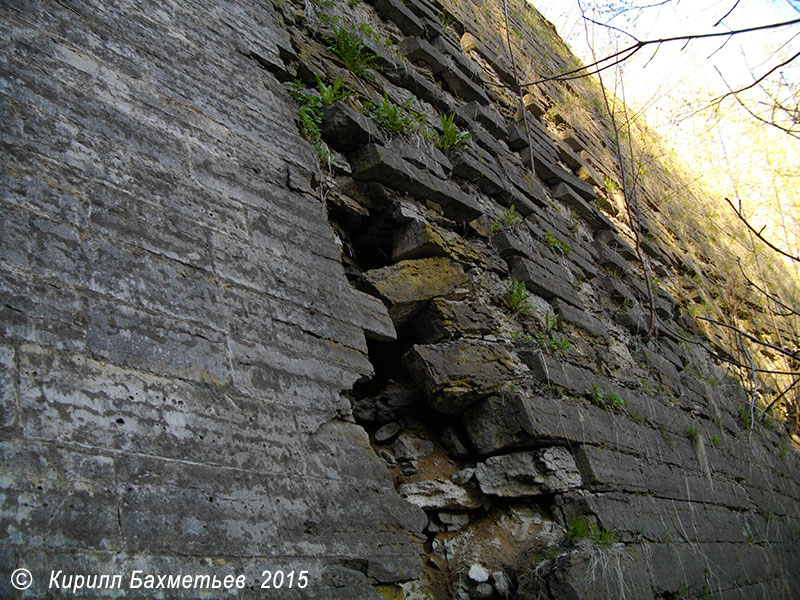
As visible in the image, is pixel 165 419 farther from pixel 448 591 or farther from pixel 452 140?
pixel 452 140

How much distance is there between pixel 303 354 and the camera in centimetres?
175

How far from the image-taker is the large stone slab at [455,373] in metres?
2.30

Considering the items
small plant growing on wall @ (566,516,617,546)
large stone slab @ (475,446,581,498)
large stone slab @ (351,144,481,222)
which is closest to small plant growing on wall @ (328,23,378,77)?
large stone slab @ (351,144,481,222)

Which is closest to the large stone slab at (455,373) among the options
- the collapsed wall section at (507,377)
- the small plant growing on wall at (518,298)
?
the collapsed wall section at (507,377)

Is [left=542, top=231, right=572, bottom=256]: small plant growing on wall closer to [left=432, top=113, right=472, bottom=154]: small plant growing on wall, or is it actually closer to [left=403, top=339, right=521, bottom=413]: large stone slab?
[left=432, top=113, right=472, bottom=154]: small plant growing on wall

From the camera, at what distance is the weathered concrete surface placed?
119cm

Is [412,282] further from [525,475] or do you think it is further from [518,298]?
[525,475]

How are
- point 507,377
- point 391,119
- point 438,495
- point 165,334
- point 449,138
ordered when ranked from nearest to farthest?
point 165,334, point 438,495, point 507,377, point 391,119, point 449,138

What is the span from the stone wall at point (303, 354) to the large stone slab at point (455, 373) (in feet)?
0.04

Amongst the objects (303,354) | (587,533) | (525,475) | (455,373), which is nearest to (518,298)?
(455,373)

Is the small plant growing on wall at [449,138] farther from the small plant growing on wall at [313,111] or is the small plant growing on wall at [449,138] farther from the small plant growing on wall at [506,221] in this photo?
the small plant growing on wall at [313,111]

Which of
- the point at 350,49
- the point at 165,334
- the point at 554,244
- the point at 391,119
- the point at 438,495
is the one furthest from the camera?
the point at 554,244

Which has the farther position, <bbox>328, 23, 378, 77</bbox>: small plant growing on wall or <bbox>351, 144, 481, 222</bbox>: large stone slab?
<bbox>328, 23, 378, 77</bbox>: small plant growing on wall

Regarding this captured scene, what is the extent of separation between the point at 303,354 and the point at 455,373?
0.78 meters
